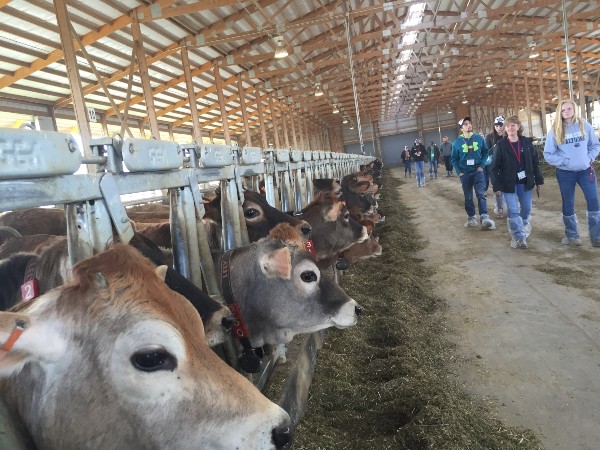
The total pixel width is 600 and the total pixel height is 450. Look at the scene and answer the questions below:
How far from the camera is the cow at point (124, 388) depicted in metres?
1.53

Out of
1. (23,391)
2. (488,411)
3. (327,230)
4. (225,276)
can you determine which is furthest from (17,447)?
(327,230)

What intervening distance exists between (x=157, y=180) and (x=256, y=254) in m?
0.97

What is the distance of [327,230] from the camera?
19.2 feet

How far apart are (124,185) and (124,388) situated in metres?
1.08

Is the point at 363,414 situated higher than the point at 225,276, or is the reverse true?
the point at 225,276

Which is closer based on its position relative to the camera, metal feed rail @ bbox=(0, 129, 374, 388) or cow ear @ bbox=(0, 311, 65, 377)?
cow ear @ bbox=(0, 311, 65, 377)

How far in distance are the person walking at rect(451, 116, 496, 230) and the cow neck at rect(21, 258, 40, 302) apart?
799 cm

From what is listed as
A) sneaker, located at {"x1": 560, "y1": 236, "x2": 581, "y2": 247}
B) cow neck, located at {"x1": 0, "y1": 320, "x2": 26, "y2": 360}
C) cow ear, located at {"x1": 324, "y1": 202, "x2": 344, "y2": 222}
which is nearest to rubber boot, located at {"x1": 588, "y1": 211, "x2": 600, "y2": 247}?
sneaker, located at {"x1": 560, "y1": 236, "x2": 581, "y2": 247}

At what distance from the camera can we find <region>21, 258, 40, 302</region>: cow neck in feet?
7.15

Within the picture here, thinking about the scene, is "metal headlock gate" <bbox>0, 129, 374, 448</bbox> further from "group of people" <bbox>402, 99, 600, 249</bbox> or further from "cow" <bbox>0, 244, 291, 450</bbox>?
"group of people" <bbox>402, 99, 600, 249</bbox>

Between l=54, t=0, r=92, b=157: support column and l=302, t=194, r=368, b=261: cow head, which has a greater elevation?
l=54, t=0, r=92, b=157: support column

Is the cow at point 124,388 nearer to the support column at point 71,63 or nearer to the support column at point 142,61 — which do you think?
the support column at point 71,63

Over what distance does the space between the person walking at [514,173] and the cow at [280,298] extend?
488 cm

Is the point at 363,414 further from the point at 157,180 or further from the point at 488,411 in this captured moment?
the point at 157,180
